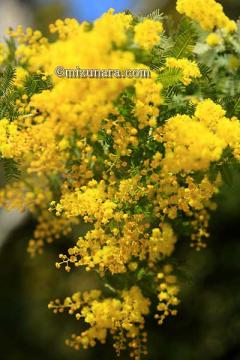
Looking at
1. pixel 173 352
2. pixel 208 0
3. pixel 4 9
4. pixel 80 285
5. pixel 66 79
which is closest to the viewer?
pixel 66 79

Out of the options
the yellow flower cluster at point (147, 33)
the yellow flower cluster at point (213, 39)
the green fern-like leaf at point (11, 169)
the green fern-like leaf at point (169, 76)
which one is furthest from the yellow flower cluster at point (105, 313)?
the yellow flower cluster at point (213, 39)

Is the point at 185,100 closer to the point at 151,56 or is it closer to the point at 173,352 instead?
the point at 151,56

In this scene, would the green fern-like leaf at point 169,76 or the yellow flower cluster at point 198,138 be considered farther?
the green fern-like leaf at point 169,76

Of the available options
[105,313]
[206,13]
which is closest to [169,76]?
[206,13]

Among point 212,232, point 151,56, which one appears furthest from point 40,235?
point 212,232

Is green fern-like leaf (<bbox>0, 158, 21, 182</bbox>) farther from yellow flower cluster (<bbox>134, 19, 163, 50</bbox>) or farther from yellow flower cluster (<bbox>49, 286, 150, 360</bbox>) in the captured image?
yellow flower cluster (<bbox>134, 19, 163, 50</bbox>)

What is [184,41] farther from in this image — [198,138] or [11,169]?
[11,169]

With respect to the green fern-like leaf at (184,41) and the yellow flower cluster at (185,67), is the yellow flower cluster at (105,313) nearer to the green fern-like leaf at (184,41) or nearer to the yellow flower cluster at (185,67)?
the yellow flower cluster at (185,67)
